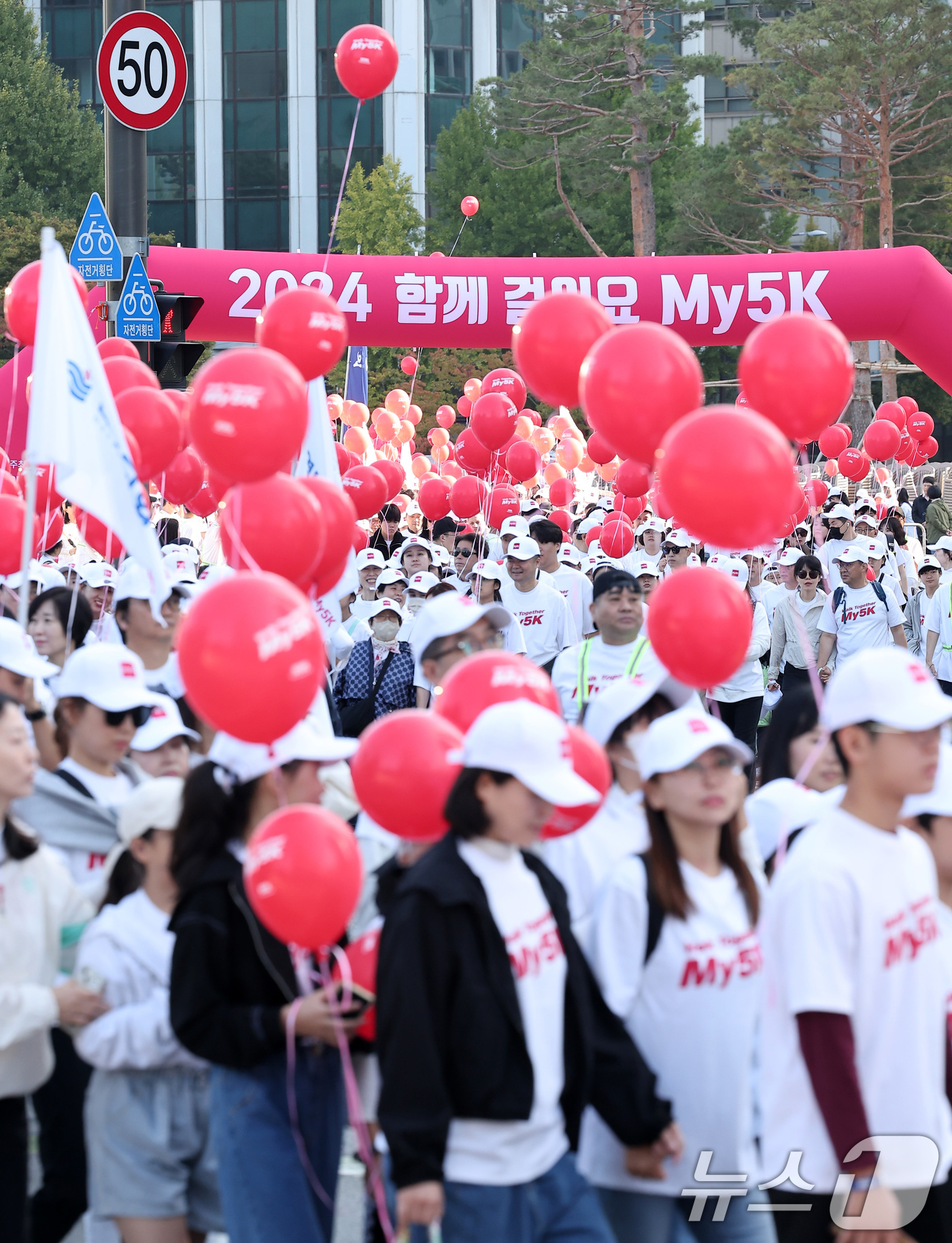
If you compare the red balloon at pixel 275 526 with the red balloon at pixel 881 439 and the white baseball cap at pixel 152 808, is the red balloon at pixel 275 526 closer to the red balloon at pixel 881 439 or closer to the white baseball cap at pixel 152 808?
the white baseball cap at pixel 152 808

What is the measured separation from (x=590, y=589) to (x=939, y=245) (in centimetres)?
3381

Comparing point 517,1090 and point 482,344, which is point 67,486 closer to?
point 517,1090

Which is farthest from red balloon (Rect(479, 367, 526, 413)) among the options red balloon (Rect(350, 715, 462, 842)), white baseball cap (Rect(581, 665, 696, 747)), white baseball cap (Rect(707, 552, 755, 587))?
red balloon (Rect(350, 715, 462, 842))

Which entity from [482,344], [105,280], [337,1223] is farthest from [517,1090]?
[482,344]

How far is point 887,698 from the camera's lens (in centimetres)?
340

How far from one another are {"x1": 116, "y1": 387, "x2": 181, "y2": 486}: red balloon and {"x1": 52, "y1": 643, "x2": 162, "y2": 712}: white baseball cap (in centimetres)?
182

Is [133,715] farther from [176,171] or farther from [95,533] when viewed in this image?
[176,171]

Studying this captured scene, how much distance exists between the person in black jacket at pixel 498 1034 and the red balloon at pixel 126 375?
13.2 feet

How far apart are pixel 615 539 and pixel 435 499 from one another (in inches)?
84.9

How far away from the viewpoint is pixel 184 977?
11.6 feet

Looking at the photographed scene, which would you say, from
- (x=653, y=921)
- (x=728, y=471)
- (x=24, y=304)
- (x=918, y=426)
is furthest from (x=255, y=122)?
(x=653, y=921)

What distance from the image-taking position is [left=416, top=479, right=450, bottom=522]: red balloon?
13.8 m

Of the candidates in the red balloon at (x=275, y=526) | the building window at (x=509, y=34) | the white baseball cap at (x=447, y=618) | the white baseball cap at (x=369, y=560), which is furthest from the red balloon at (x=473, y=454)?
the building window at (x=509, y=34)

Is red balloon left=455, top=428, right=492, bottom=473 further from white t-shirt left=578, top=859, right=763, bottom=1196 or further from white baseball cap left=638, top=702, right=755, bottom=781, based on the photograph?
white t-shirt left=578, top=859, right=763, bottom=1196
